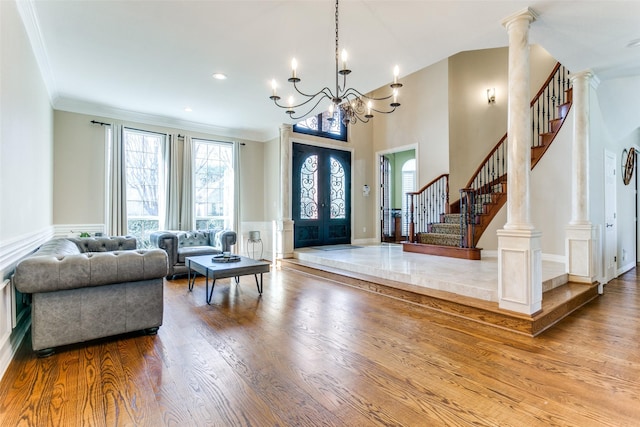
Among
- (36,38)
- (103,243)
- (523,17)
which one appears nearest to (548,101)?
(523,17)

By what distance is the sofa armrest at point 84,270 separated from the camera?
231cm

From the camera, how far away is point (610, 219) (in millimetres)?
4895

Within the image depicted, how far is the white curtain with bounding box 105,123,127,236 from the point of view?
541 centimetres

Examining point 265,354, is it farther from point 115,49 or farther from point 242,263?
point 115,49

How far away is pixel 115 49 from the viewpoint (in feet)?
11.4

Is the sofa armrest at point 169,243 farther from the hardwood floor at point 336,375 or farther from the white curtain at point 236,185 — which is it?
the hardwood floor at point 336,375

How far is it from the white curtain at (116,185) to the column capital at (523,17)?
5933 millimetres

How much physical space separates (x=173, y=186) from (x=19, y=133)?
333 centimetres

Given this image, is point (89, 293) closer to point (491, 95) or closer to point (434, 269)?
point (434, 269)

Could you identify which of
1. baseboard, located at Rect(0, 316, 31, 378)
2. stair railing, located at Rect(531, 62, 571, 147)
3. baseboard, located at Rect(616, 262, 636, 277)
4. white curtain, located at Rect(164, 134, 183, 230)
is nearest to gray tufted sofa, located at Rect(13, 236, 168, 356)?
baseboard, located at Rect(0, 316, 31, 378)

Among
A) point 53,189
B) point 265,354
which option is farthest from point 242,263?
point 53,189

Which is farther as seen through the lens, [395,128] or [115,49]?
[395,128]

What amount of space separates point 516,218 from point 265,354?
2580 millimetres

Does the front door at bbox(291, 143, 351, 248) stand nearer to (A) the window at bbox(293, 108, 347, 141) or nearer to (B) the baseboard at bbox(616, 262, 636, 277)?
(A) the window at bbox(293, 108, 347, 141)
